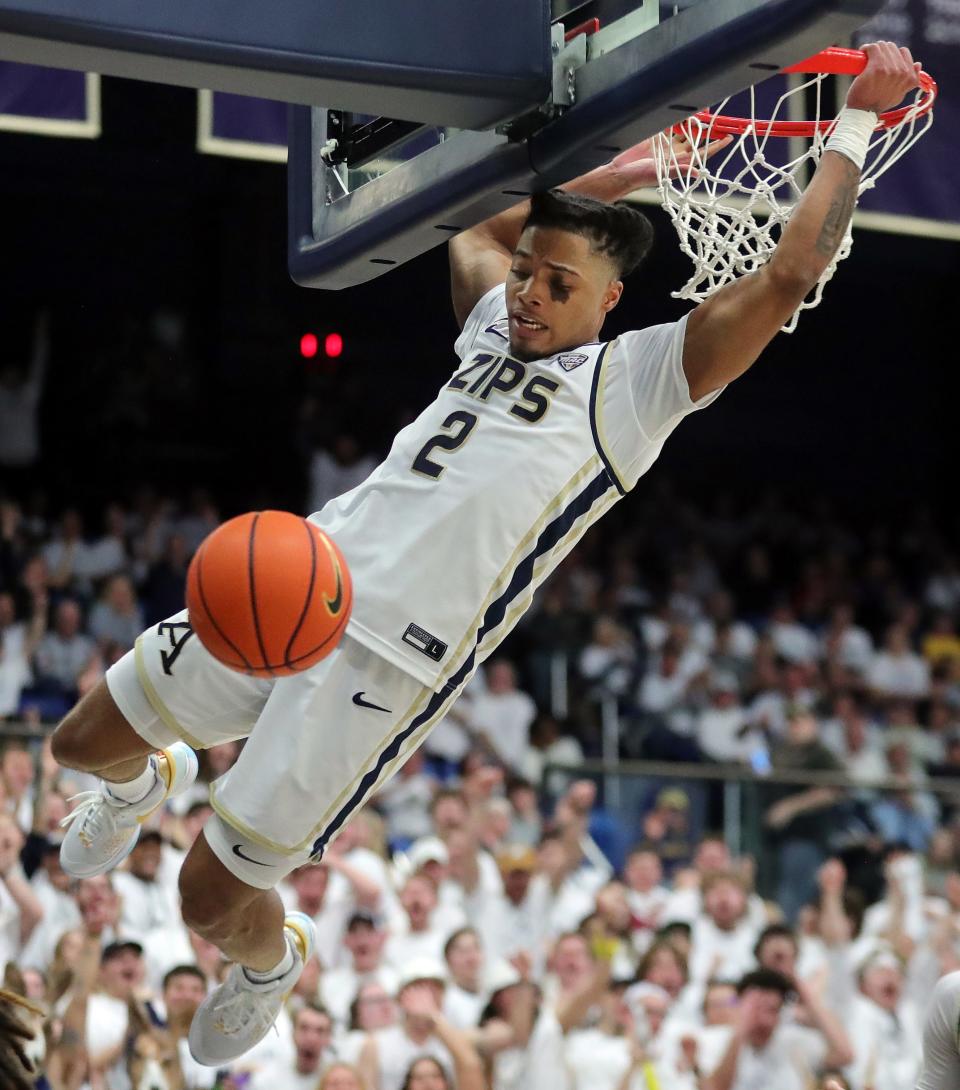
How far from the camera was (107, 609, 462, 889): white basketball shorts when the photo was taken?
16.4ft

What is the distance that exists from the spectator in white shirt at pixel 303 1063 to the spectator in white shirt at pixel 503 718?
13.9ft

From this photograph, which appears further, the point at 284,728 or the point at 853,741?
the point at 853,741

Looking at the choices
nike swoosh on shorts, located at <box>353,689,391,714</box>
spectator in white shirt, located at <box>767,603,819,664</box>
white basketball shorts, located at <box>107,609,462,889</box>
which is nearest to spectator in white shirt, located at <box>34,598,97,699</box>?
spectator in white shirt, located at <box>767,603,819,664</box>

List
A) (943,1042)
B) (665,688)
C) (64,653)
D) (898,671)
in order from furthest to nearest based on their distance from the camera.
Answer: (898,671) → (665,688) → (64,653) → (943,1042)

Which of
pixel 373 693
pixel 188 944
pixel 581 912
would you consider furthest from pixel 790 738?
pixel 373 693

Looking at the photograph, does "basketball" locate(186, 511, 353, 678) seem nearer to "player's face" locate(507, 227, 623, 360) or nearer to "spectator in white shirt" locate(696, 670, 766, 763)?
"player's face" locate(507, 227, 623, 360)

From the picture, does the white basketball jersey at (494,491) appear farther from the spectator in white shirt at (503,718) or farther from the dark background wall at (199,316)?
the dark background wall at (199,316)

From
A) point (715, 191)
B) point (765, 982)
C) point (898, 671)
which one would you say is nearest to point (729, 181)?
point (715, 191)

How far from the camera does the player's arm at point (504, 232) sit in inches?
216

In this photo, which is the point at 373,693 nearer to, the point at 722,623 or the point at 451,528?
the point at 451,528

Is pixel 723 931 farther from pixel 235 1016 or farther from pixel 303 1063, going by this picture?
pixel 235 1016

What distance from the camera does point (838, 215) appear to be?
15.2 feet

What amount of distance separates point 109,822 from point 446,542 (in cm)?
153

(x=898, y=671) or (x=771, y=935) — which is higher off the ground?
(x=771, y=935)
